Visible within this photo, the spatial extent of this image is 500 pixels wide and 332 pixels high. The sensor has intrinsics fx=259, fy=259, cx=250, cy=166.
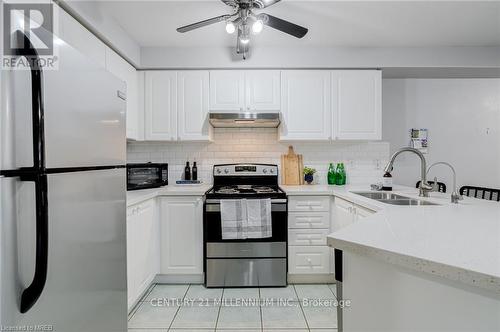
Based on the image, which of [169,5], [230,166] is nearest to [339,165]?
[230,166]

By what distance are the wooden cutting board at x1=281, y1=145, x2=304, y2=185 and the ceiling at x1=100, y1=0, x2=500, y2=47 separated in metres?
1.18

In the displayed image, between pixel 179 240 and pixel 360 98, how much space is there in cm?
231

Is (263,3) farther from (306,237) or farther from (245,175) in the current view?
(306,237)

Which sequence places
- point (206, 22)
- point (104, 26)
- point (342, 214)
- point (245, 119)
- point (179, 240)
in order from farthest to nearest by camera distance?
1. point (245, 119)
2. point (179, 240)
3. point (342, 214)
4. point (104, 26)
5. point (206, 22)

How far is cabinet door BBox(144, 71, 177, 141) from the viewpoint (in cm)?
270

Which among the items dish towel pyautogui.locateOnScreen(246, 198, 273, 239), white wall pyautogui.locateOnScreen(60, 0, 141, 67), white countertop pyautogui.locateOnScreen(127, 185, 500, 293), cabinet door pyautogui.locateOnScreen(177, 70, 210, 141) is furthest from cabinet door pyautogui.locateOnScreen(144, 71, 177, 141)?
white countertop pyautogui.locateOnScreen(127, 185, 500, 293)

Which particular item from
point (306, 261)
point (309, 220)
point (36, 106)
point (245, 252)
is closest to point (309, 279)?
point (306, 261)

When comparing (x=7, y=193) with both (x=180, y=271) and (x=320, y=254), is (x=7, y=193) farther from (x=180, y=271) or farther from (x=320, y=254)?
(x=320, y=254)

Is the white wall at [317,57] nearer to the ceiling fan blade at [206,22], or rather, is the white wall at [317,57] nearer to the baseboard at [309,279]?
the ceiling fan blade at [206,22]

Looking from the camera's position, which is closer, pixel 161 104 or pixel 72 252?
pixel 72 252

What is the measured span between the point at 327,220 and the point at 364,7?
1802 millimetres

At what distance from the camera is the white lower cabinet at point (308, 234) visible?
2.43 meters

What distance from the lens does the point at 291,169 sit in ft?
9.84

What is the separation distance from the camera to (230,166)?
115 inches
